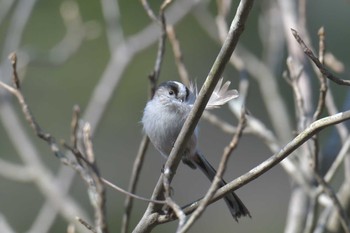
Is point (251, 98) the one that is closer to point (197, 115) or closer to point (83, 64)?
point (83, 64)

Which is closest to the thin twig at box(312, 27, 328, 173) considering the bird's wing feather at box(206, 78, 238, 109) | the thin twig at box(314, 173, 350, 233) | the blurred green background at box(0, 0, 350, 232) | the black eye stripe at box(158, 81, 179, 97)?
the thin twig at box(314, 173, 350, 233)

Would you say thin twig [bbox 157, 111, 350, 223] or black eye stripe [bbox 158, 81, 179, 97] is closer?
thin twig [bbox 157, 111, 350, 223]

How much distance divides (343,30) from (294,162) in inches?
174

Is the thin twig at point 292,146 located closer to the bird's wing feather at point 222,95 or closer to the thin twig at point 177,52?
the bird's wing feather at point 222,95

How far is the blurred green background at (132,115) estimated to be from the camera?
23.4 ft

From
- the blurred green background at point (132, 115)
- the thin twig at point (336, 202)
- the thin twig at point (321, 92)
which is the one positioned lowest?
the blurred green background at point (132, 115)

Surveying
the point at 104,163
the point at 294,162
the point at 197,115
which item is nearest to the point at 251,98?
the point at 104,163

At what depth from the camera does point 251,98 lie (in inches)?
310

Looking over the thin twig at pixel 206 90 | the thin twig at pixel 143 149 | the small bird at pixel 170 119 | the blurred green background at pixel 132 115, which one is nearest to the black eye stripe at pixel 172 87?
the small bird at pixel 170 119

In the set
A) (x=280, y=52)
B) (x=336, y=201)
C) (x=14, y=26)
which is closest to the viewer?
(x=336, y=201)

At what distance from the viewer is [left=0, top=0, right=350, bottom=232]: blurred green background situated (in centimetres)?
712

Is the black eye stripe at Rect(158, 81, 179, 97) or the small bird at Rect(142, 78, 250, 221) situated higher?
the black eye stripe at Rect(158, 81, 179, 97)

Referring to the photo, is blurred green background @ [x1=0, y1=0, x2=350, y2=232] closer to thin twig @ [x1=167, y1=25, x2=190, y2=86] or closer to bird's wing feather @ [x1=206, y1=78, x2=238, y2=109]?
thin twig @ [x1=167, y1=25, x2=190, y2=86]

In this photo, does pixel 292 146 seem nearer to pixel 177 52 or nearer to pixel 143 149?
pixel 143 149
